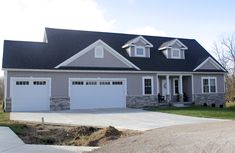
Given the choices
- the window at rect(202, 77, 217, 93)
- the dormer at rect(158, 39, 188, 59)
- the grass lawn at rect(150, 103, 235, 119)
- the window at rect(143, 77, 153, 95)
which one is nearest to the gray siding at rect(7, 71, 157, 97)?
the window at rect(143, 77, 153, 95)

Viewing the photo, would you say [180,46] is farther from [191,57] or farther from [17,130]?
[17,130]

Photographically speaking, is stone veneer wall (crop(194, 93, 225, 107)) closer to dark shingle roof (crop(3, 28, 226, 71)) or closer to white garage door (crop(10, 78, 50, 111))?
dark shingle roof (crop(3, 28, 226, 71))

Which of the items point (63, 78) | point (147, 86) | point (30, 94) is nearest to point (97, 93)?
point (63, 78)

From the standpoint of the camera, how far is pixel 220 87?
32.1 metres

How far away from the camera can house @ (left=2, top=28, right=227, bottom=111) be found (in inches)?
981

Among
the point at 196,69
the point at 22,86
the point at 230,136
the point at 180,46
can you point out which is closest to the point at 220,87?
the point at 196,69

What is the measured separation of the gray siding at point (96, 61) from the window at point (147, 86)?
7.26 ft

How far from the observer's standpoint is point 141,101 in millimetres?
28312

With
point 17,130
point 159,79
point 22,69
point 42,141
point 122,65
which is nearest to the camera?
point 42,141

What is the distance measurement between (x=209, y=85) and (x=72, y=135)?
860 inches

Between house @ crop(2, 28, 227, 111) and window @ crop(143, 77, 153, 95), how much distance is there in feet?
0.16

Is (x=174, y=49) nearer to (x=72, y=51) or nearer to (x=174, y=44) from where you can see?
(x=174, y=44)

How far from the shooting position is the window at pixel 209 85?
31.3 m

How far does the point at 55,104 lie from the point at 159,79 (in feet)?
32.6
